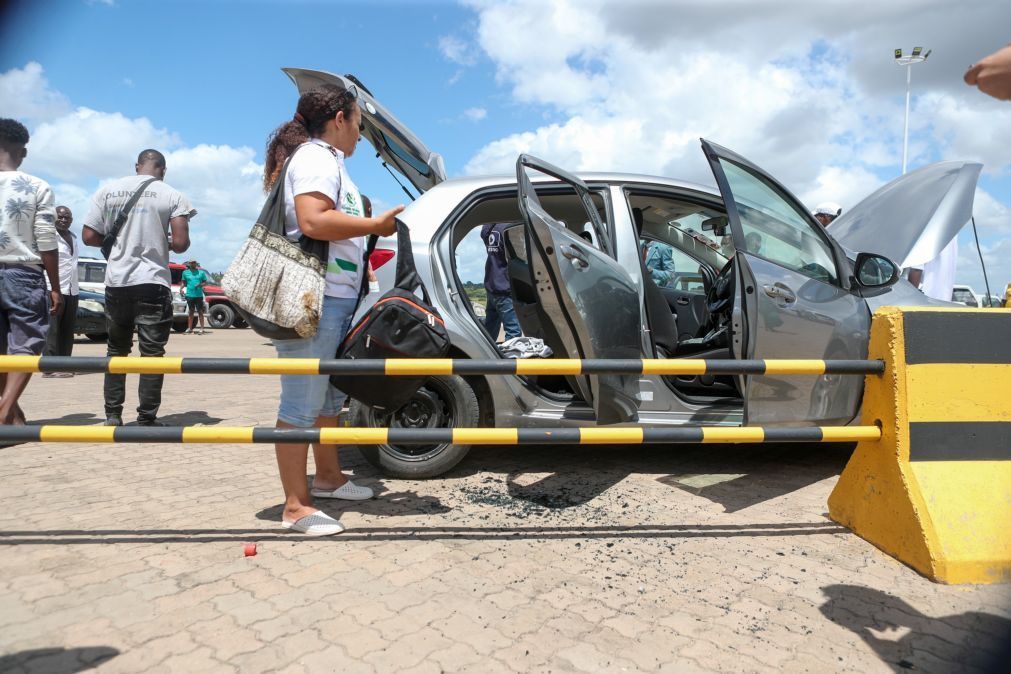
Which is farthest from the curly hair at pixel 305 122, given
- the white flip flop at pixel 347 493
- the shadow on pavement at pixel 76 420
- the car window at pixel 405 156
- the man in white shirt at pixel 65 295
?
the shadow on pavement at pixel 76 420

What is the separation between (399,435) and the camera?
2.61 metres

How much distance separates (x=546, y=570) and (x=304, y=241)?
174cm

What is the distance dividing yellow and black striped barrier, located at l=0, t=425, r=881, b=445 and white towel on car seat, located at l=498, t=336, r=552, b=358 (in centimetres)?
168

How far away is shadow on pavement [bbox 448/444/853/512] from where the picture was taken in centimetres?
354

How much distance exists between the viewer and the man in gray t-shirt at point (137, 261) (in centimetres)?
451

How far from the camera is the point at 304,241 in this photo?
278 cm

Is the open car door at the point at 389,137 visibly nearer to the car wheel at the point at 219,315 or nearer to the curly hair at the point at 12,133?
the curly hair at the point at 12,133

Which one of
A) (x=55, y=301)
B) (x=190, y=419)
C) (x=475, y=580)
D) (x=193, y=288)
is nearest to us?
(x=475, y=580)

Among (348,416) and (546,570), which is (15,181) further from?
(546,570)

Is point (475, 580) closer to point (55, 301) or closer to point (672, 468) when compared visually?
point (672, 468)

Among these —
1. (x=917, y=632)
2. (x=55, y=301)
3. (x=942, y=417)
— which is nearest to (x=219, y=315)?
(x=55, y=301)

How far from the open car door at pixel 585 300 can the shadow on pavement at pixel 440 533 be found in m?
0.59

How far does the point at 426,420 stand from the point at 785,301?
206 cm

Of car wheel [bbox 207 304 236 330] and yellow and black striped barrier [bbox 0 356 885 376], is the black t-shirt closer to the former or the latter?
yellow and black striped barrier [bbox 0 356 885 376]
